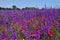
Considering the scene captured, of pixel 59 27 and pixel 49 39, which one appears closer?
pixel 49 39

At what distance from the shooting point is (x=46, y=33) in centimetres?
239

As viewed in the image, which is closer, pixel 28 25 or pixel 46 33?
pixel 46 33

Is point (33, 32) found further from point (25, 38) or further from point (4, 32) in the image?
point (4, 32)

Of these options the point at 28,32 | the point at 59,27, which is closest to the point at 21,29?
the point at 28,32

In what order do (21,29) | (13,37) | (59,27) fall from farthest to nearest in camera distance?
(59,27) → (21,29) → (13,37)

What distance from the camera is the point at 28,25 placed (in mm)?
2846

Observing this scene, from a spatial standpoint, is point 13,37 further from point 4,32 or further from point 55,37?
point 55,37

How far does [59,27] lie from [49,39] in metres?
0.51

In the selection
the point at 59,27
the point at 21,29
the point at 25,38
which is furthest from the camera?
the point at 59,27

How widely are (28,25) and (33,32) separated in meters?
0.46

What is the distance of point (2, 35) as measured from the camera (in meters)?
2.26

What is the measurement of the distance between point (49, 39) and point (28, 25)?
568 mm

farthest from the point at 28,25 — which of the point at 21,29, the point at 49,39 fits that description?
the point at 49,39

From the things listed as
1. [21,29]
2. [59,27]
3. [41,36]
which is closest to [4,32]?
[21,29]
